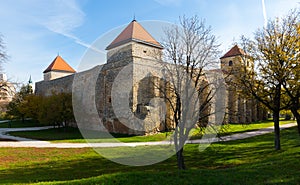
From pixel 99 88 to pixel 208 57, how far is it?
46.9 feet

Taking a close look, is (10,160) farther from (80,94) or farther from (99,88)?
(80,94)

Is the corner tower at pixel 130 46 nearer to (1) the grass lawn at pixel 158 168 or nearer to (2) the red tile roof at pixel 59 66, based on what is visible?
(1) the grass lawn at pixel 158 168

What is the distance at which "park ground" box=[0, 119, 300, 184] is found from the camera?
5129mm

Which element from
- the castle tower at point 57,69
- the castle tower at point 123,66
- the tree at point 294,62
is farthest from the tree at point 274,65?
the castle tower at point 57,69

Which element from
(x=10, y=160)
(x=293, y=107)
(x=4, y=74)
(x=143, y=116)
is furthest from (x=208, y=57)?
(x=4, y=74)

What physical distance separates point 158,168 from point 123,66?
11.4 m

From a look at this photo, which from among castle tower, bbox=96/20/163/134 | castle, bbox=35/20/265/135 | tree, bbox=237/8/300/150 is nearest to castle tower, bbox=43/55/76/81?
castle, bbox=35/20/265/135

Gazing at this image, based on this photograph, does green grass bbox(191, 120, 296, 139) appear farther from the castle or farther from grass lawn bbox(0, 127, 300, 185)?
the castle

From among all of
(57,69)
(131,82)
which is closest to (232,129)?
(131,82)

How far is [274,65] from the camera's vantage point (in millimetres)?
8688

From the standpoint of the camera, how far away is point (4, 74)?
1459cm

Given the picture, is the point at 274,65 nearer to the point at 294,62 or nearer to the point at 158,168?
the point at 294,62

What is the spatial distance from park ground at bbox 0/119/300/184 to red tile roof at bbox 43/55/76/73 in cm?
2475

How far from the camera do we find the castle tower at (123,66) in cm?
1706
